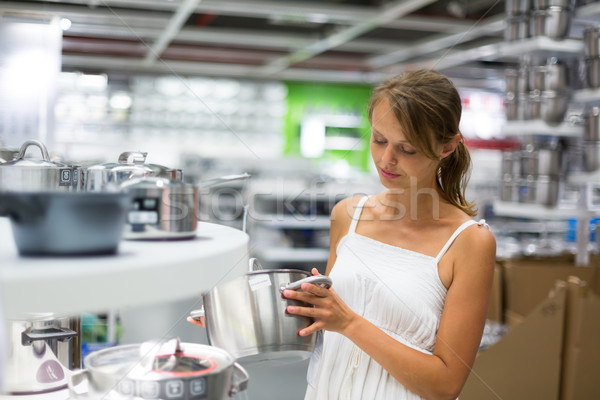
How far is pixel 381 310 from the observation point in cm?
149

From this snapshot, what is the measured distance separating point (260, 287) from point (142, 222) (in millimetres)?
295

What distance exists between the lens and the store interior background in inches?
153

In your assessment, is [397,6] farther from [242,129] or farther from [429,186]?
[242,129]

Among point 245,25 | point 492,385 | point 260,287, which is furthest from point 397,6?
point 260,287

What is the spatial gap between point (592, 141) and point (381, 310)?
2.46m

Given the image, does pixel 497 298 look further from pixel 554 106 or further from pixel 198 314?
pixel 198 314

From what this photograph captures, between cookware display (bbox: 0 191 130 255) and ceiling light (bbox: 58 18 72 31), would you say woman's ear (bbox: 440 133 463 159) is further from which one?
ceiling light (bbox: 58 18 72 31)

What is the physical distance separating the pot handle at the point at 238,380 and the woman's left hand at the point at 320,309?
0.52 feet

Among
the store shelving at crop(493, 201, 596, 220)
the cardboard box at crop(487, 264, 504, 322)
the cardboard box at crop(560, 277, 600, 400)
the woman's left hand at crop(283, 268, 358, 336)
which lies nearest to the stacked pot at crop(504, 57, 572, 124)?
the store shelving at crop(493, 201, 596, 220)

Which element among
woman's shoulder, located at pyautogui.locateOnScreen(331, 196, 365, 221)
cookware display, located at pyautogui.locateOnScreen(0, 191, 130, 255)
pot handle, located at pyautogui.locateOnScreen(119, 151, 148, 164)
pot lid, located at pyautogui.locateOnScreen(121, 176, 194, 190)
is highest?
pot handle, located at pyautogui.locateOnScreen(119, 151, 148, 164)

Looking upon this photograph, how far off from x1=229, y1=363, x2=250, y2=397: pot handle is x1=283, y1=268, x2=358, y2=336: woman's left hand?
0.52 feet

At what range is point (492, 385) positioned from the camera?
107 inches

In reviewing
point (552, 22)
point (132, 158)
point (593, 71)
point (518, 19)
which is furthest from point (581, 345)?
point (132, 158)

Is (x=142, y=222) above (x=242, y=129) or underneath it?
underneath
